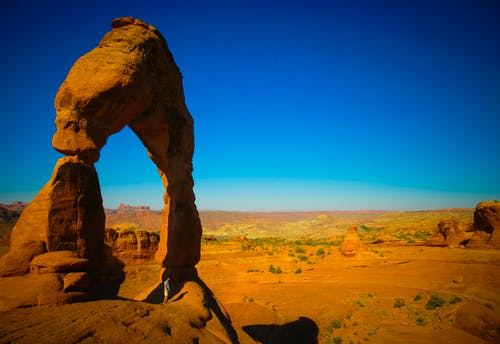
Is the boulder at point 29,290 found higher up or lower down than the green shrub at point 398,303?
higher up

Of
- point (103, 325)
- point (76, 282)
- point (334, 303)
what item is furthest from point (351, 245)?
point (103, 325)

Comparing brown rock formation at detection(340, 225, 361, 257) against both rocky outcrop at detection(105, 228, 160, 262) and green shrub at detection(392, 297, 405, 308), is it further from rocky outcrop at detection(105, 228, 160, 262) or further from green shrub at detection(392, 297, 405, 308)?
rocky outcrop at detection(105, 228, 160, 262)

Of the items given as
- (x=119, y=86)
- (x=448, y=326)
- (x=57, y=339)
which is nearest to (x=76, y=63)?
(x=119, y=86)

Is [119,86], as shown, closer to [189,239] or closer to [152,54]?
[152,54]

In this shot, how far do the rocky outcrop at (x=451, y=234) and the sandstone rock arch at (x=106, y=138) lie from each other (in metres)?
27.9

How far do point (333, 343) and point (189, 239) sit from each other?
218 inches

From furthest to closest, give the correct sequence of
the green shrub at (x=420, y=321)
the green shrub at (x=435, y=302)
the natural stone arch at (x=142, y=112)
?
the green shrub at (x=435, y=302), the green shrub at (x=420, y=321), the natural stone arch at (x=142, y=112)

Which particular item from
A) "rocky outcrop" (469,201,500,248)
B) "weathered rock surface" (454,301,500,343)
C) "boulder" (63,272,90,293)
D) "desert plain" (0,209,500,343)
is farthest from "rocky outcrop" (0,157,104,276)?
"rocky outcrop" (469,201,500,248)

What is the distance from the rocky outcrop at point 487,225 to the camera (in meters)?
23.1

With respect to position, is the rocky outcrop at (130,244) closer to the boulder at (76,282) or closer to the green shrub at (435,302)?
the boulder at (76,282)

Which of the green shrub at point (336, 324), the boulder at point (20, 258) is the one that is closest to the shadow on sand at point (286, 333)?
the green shrub at point (336, 324)

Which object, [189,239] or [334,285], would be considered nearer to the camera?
[189,239]

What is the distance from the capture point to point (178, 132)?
9.76 m

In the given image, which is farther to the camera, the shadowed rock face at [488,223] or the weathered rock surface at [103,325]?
the shadowed rock face at [488,223]
